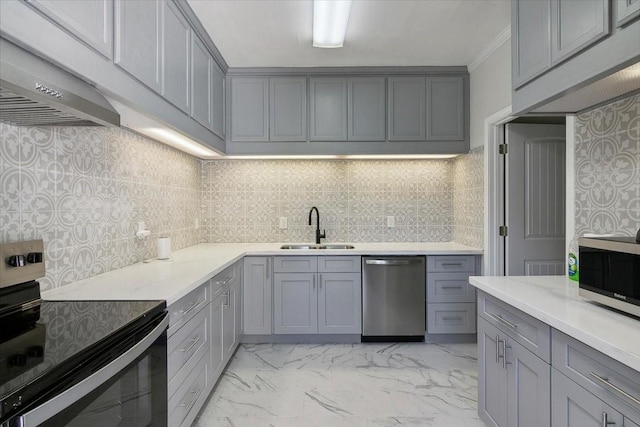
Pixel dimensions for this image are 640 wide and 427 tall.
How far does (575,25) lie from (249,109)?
105 inches

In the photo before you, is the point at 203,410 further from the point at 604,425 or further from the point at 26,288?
the point at 604,425

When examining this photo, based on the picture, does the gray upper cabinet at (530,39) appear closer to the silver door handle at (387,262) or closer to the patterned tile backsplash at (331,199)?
the silver door handle at (387,262)

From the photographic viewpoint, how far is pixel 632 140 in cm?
163

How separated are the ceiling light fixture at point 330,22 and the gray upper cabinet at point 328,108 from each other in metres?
0.62

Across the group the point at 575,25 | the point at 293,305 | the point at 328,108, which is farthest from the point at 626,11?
the point at 293,305

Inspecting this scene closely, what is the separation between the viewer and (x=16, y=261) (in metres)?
1.33

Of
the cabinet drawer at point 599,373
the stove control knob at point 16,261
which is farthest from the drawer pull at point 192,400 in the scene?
the cabinet drawer at point 599,373

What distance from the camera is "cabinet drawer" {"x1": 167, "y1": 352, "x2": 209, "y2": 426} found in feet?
5.36

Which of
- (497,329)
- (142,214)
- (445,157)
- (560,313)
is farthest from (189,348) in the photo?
(445,157)

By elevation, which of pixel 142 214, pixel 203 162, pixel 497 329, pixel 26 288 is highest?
pixel 203 162

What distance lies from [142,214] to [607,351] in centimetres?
261

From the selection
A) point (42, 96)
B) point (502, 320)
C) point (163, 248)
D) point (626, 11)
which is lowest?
point (502, 320)

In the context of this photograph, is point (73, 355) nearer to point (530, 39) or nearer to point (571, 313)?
point (571, 313)

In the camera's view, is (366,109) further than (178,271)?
Yes
